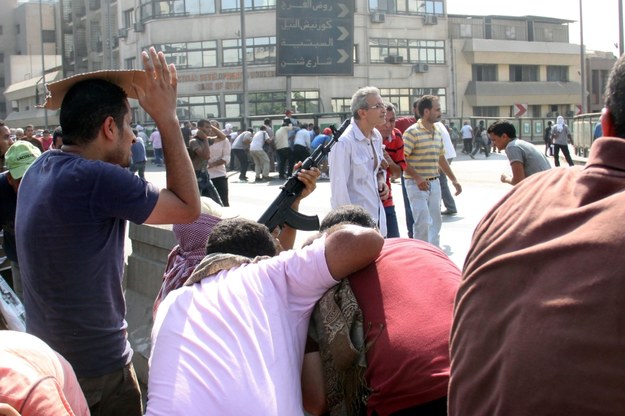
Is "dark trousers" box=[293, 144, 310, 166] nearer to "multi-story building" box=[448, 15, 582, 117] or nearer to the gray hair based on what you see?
the gray hair

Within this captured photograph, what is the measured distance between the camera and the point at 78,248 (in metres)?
2.88

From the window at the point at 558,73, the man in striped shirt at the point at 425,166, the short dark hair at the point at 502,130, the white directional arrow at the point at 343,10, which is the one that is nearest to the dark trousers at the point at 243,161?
the white directional arrow at the point at 343,10

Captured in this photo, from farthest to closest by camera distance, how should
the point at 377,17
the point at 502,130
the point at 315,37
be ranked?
the point at 377,17
the point at 315,37
the point at 502,130

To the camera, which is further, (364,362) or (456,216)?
(456,216)

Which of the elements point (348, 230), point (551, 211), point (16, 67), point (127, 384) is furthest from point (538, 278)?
point (16, 67)

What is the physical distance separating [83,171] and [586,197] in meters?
1.84

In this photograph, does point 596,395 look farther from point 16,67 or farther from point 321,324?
point 16,67

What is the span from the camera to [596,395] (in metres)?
1.50

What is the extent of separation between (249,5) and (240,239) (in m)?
48.4

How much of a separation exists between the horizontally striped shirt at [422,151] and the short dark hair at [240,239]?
5.45 metres

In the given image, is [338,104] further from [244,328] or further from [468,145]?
[244,328]

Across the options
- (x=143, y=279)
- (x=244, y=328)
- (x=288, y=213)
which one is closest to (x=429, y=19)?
(x=143, y=279)

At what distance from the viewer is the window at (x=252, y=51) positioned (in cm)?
4912

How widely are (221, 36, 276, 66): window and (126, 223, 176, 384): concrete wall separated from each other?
43.8 meters
